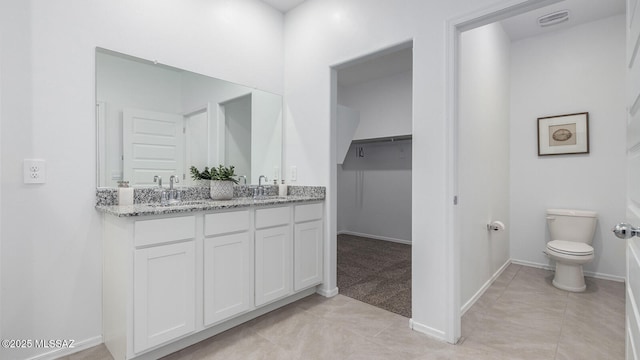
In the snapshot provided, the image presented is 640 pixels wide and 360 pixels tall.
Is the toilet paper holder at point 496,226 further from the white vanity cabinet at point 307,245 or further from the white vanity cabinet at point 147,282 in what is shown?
the white vanity cabinet at point 147,282

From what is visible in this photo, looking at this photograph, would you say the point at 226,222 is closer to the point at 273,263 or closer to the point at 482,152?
the point at 273,263

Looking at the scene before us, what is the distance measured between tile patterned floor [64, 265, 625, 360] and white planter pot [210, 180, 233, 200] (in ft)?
3.13

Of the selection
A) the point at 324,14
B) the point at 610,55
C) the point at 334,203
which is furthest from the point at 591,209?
the point at 324,14

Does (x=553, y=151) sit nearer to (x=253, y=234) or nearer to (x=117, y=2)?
(x=253, y=234)

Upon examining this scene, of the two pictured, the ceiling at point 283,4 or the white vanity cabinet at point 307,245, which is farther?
the ceiling at point 283,4

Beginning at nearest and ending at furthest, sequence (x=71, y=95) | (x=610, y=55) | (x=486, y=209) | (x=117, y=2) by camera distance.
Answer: (x=71, y=95) < (x=117, y=2) < (x=486, y=209) < (x=610, y=55)

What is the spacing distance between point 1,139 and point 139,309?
1.13 m

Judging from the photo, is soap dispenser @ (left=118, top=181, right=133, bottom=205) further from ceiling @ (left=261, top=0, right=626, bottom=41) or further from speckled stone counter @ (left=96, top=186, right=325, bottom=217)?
ceiling @ (left=261, top=0, right=626, bottom=41)

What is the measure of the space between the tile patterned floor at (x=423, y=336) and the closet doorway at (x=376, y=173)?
2.75ft

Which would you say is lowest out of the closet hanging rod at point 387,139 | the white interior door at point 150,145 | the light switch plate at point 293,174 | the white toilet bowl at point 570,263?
the white toilet bowl at point 570,263

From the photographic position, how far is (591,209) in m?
3.18

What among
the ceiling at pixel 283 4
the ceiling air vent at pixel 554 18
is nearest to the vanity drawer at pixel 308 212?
the ceiling at pixel 283 4

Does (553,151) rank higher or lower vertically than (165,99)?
lower

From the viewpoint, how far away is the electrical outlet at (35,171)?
64.3 inches
